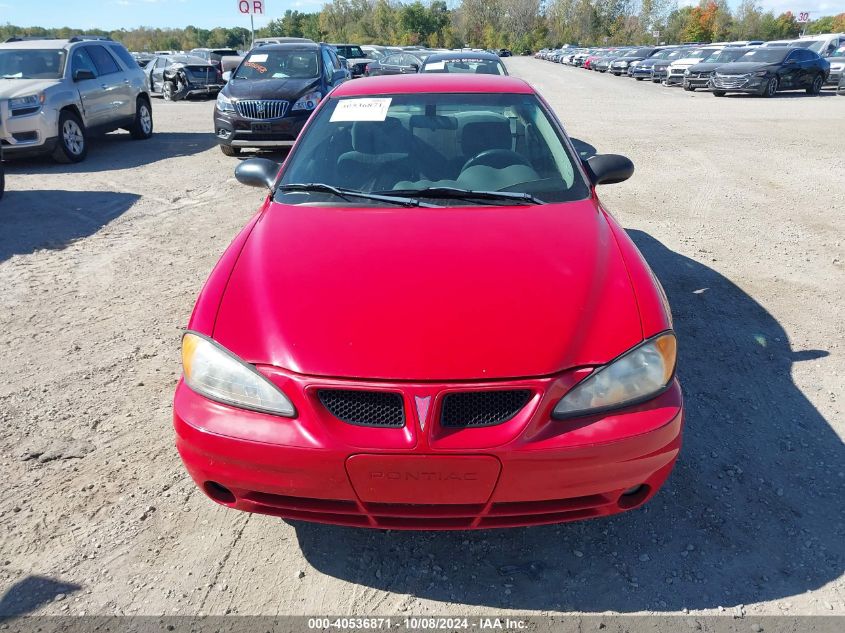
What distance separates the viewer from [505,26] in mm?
102562

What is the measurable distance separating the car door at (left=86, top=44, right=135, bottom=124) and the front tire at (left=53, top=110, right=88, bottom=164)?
2.50 feet

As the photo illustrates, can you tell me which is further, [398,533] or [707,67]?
[707,67]

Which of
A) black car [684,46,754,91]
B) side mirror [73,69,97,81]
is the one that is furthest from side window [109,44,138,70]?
black car [684,46,754,91]

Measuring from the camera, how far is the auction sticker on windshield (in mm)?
3681

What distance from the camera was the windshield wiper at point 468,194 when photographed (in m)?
3.13

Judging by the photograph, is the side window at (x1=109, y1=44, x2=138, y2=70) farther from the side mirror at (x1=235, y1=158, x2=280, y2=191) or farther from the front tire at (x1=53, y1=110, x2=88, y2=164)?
the side mirror at (x1=235, y1=158, x2=280, y2=191)

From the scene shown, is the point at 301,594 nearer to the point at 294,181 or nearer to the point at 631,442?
the point at 631,442

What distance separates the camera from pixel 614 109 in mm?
17141

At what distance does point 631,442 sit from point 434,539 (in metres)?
0.93

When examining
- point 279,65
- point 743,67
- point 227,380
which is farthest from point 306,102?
point 743,67

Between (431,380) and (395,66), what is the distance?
21292 mm

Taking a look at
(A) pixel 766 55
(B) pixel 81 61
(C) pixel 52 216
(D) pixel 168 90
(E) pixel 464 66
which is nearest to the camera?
(C) pixel 52 216

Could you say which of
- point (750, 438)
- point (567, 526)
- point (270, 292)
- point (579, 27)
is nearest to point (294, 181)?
point (270, 292)

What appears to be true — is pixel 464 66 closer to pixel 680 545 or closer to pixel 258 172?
pixel 258 172
